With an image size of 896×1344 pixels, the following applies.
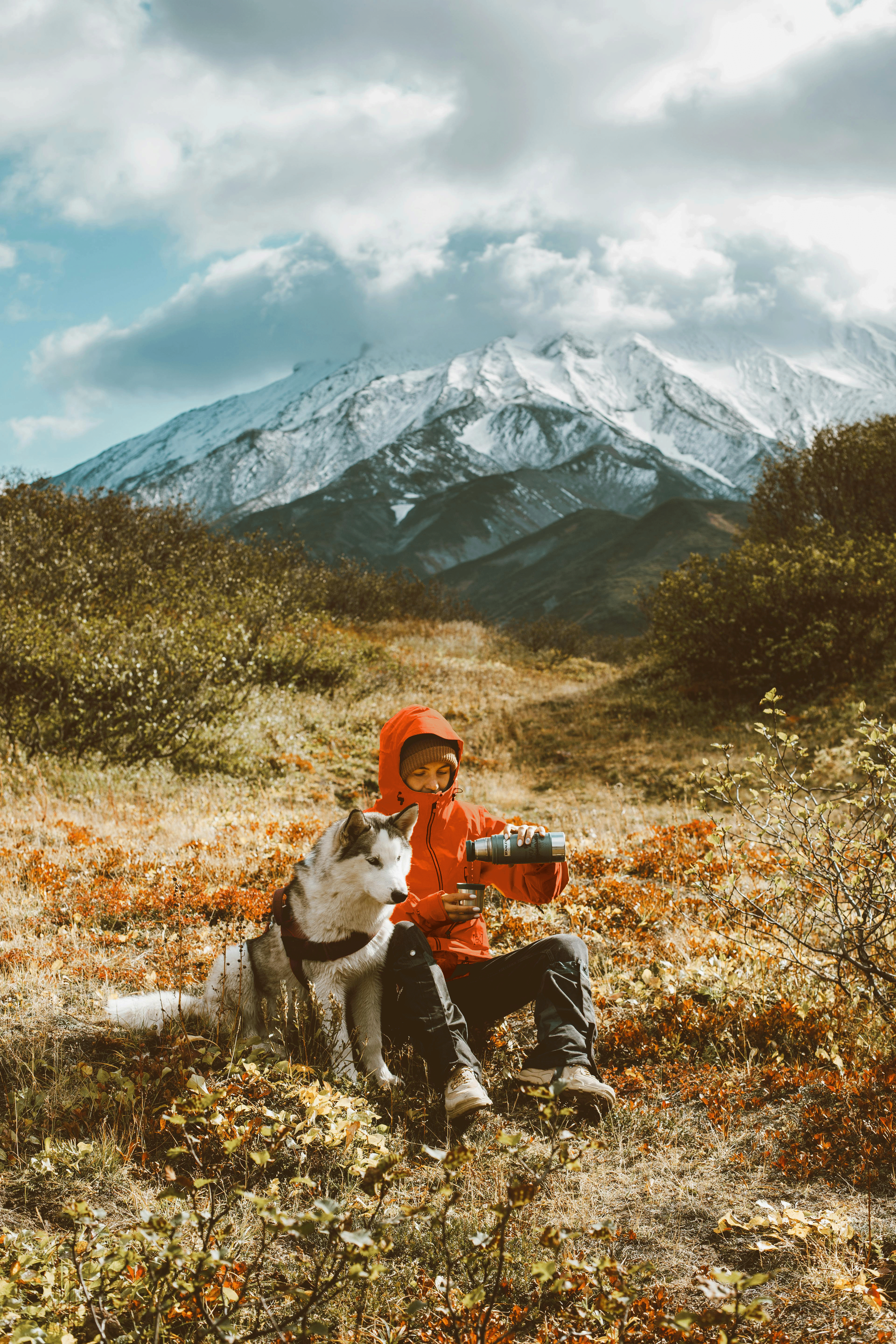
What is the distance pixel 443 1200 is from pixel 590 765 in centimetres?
1089

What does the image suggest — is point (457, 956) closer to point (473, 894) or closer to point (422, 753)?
point (473, 894)

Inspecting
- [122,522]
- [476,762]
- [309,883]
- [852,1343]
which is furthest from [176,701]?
[122,522]

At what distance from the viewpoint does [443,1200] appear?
292 cm

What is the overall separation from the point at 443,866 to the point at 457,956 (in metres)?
0.48

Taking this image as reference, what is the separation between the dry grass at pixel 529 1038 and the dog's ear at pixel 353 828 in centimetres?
112

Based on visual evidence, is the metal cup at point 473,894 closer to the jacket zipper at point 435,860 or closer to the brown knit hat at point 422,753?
the jacket zipper at point 435,860

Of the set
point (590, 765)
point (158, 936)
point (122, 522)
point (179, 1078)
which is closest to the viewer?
point (179, 1078)

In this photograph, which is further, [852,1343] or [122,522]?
[122,522]

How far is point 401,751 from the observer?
14.1 feet

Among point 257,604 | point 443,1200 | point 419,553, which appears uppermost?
point 419,553

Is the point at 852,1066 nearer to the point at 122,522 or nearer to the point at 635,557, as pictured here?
the point at 122,522

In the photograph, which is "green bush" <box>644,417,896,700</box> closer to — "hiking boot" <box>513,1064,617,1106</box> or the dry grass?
the dry grass

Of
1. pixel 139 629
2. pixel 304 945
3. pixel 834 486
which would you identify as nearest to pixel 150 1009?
pixel 304 945

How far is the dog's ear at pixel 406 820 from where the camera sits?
3.66 metres
